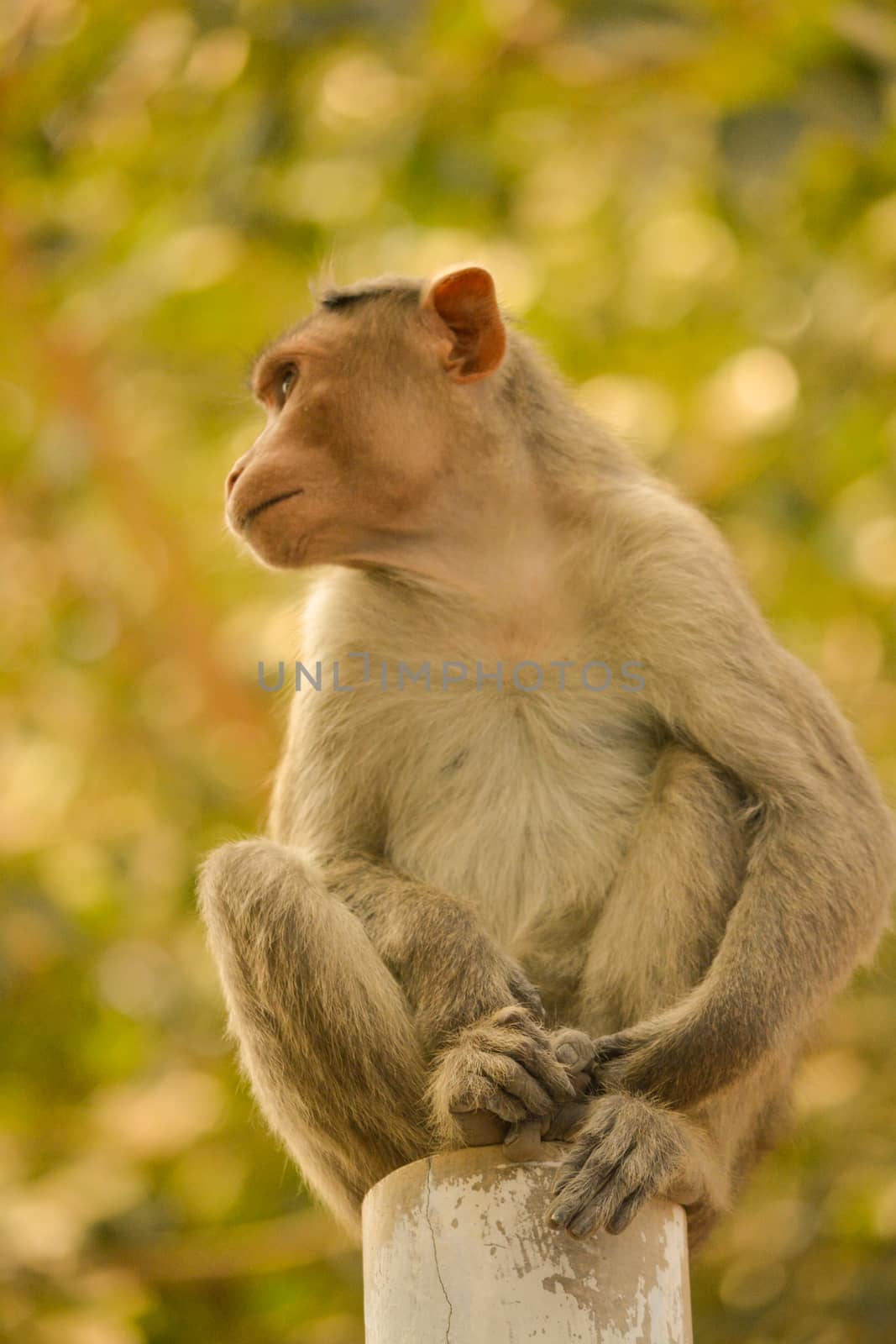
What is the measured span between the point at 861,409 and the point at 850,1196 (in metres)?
4.53

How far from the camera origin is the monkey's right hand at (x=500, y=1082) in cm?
429

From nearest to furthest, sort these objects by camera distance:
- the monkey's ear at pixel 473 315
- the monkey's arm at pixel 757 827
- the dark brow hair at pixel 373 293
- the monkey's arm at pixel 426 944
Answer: the monkey's arm at pixel 426 944 → the monkey's arm at pixel 757 827 → the monkey's ear at pixel 473 315 → the dark brow hair at pixel 373 293

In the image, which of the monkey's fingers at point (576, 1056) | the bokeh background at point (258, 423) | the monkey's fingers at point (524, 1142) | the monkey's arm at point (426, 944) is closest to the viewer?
the monkey's fingers at point (524, 1142)

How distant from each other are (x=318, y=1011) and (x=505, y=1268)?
99 cm

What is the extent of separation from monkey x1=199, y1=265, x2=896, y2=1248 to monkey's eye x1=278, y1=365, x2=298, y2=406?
1 centimetres

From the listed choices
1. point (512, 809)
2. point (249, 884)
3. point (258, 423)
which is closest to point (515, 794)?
point (512, 809)

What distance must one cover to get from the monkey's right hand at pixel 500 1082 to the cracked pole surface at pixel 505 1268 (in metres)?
0.12

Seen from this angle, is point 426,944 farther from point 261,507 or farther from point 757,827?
point 261,507

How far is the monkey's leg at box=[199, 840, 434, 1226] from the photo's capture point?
4.76m

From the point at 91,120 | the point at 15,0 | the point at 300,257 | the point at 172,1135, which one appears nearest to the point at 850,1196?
the point at 172,1135

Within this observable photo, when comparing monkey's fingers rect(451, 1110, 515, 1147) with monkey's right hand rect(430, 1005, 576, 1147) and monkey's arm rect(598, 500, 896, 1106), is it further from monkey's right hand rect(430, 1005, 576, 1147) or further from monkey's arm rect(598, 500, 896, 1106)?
monkey's arm rect(598, 500, 896, 1106)

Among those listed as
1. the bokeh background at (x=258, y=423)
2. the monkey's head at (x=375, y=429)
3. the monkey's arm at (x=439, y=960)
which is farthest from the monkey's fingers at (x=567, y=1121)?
the bokeh background at (x=258, y=423)

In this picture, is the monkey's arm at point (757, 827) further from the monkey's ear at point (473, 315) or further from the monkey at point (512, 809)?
the monkey's ear at point (473, 315)

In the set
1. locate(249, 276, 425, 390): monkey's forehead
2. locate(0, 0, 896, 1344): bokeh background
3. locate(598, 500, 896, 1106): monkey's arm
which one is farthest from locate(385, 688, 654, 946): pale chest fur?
locate(0, 0, 896, 1344): bokeh background
